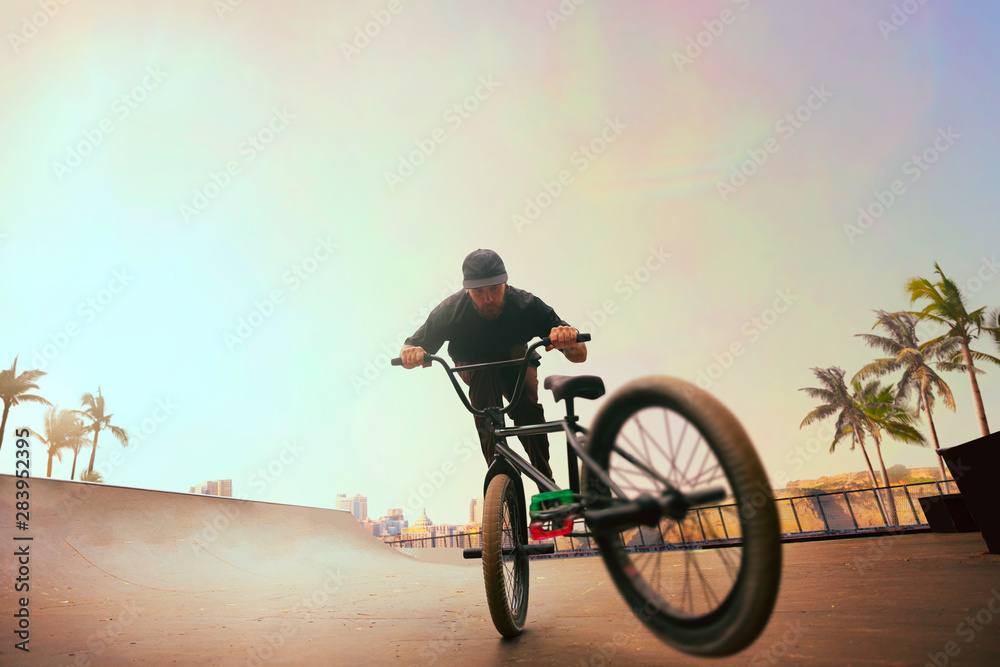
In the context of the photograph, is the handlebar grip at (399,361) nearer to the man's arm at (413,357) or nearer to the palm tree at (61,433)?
the man's arm at (413,357)

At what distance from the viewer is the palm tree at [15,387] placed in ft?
109

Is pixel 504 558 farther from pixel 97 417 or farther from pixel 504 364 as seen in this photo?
pixel 97 417

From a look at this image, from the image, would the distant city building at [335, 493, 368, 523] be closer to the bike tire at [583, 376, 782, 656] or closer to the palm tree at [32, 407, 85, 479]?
the palm tree at [32, 407, 85, 479]

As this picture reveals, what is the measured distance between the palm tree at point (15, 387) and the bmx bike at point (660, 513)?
42.9 m

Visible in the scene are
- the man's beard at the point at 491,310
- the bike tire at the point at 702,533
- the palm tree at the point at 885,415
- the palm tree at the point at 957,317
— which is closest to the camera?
the bike tire at the point at 702,533

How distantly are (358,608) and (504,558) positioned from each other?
2.02m

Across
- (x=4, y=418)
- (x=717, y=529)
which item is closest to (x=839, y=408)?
(x=717, y=529)

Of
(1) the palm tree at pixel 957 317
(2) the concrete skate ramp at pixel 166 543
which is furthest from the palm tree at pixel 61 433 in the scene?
(1) the palm tree at pixel 957 317

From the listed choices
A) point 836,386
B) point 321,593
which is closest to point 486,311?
point 321,593

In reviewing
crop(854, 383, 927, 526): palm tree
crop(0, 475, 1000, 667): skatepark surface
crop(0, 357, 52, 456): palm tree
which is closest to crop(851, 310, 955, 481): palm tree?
crop(854, 383, 927, 526): palm tree

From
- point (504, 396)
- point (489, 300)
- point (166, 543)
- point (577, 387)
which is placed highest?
point (489, 300)

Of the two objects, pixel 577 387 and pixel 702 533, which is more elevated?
pixel 577 387

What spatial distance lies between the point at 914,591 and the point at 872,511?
8293cm

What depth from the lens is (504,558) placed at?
319 centimetres
